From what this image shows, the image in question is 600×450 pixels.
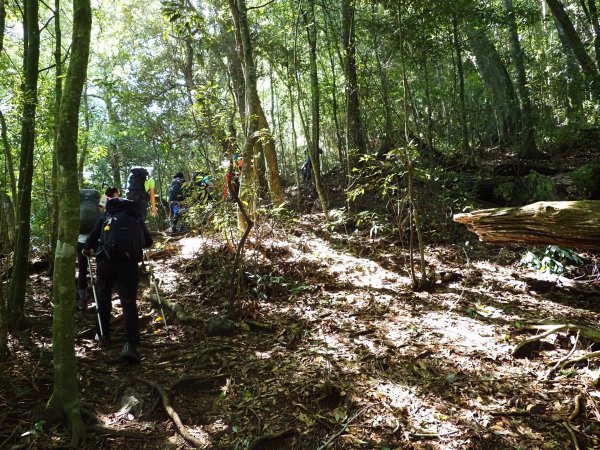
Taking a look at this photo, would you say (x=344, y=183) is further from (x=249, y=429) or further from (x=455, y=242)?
(x=249, y=429)

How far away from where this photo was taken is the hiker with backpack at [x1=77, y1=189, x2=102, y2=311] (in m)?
6.44

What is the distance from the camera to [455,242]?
29.0 feet

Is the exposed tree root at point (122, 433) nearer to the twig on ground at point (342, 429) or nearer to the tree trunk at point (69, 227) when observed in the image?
the tree trunk at point (69, 227)

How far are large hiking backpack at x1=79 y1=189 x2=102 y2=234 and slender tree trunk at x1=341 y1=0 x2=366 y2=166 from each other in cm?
591

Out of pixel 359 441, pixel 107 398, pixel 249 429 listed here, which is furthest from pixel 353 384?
pixel 107 398

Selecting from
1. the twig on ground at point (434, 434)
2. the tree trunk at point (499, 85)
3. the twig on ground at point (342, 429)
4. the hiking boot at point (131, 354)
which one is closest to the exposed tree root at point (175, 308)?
the hiking boot at point (131, 354)

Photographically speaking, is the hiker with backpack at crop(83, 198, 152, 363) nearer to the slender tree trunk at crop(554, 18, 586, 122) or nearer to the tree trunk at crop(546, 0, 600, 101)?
the tree trunk at crop(546, 0, 600, 101)

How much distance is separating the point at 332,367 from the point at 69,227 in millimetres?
3042

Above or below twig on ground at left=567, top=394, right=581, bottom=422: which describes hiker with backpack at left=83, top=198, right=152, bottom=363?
above

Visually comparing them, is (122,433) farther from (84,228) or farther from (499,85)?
(499,85)

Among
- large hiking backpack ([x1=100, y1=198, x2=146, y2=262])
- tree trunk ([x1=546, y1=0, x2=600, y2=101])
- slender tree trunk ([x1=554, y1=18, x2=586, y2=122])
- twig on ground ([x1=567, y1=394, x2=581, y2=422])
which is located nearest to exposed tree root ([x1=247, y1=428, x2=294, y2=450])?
twig on ground ([x1=567, y1=394, x2=581, y2=422])

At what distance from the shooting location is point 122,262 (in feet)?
16.6

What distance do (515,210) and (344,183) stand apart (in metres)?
7.77

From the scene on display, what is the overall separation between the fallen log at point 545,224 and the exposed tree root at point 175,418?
4.43 meters
